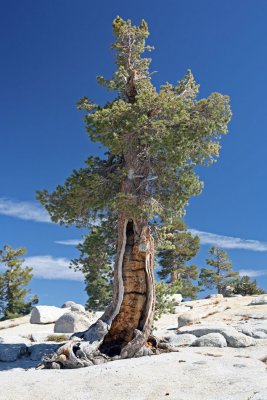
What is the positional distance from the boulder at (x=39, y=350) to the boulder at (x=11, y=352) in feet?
1.50

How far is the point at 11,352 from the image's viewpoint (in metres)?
19.5

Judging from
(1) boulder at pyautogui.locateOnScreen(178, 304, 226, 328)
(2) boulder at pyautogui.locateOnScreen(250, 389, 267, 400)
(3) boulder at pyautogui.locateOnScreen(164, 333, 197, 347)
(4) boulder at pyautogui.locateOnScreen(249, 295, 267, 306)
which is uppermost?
(4) boulder at pyautogui.locateOnScreen(249, 295, 267, 306)

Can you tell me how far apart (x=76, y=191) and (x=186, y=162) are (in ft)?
16.9

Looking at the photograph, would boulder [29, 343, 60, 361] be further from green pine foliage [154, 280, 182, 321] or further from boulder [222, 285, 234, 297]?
boulder [222, 285, 234, 297]

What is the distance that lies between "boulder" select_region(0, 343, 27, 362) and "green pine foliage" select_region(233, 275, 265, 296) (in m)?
33.1

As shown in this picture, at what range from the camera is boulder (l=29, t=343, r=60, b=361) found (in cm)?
1975

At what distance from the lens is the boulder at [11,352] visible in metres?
19.2

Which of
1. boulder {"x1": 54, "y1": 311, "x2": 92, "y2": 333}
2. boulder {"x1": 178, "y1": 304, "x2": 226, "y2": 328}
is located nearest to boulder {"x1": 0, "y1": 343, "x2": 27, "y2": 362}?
boulder {"x1": 54, "y1": 311, "x2": 92, "y2": 333}

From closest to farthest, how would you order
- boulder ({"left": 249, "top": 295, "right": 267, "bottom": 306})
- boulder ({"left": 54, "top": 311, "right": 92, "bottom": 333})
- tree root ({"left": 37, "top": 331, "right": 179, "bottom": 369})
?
1. tree root ({"left": 37, "top": 331, "right": 179, "bottom": 369})
2. boulder ({"left": 54, "top": 311, "right": 92, "bottom": 333})
3. boulder ({"left": 249, "top": 295, "right": 267, "bottom": 306})

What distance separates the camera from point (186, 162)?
1873cm

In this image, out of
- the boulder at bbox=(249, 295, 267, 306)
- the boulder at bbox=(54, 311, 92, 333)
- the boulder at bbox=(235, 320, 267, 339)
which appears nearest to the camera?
the boulder at bbox=(235, 320, 267, 339)

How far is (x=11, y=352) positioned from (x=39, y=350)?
56.5 inches

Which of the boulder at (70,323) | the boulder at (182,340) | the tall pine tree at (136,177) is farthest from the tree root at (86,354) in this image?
the boulder at (70,323)

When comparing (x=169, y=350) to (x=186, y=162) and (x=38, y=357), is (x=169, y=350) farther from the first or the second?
(x=186, y=162)
